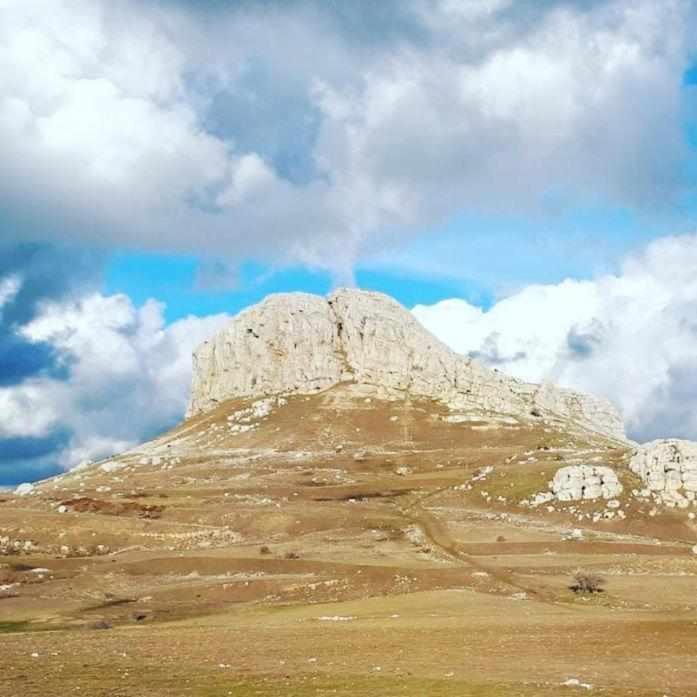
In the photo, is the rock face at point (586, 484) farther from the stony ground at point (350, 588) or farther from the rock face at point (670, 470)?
the rock face at point (670, 470)

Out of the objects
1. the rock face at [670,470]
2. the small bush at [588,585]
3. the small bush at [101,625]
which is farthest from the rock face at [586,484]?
the small bush at [101,625]

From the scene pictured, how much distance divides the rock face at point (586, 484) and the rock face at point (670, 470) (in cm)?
444

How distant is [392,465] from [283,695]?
15691 centimetres

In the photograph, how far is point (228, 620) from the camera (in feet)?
185

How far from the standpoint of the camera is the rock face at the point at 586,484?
118 meters

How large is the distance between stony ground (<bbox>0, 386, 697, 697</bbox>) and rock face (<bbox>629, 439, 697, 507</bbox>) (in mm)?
3135

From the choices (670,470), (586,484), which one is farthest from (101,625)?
(670,470)

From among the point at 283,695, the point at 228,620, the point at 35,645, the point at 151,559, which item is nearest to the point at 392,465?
the point at 151,559

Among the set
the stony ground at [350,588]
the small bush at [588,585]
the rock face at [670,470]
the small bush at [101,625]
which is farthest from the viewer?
the rock face at [670,470]

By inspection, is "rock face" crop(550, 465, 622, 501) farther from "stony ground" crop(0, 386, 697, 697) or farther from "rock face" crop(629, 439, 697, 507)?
"rock face" crop(629, 439, 697, 507)

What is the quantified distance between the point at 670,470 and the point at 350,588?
65.4 meters

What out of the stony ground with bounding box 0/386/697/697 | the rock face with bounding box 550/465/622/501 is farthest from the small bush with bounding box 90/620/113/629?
the rock face with bounding box 550/465/622/501

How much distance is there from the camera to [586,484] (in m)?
120

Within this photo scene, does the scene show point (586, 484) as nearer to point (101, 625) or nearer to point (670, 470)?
point (670, 470)
